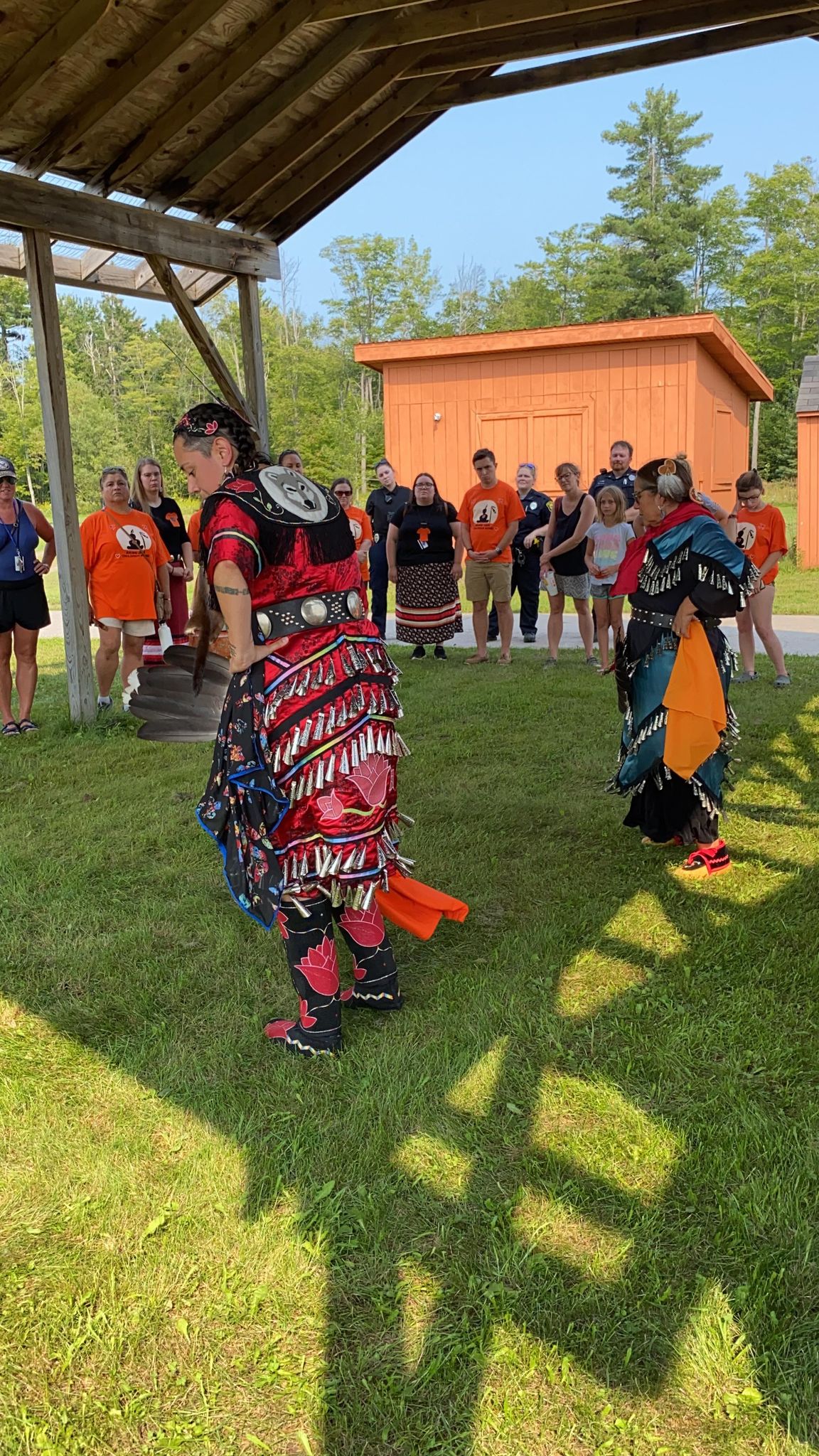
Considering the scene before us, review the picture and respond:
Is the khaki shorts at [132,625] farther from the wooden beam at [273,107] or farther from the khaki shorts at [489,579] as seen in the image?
the khaki shorts at [489,579]

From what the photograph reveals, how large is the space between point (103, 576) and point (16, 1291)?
6.22m

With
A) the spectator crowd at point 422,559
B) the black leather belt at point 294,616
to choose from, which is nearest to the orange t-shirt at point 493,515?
the spectator crowd at point 422,559

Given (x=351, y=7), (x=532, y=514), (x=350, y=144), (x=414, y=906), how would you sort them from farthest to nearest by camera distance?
(x=532, y=514) → (x=350, y=144) → (x=351, y=7) → (x=414, y=906)

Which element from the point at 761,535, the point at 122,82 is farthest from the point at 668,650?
the point at 122,82

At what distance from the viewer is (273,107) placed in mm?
6598

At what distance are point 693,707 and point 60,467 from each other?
16.4 ft

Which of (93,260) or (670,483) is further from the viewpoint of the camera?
(93,260)

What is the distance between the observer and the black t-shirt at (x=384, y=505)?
10930mm

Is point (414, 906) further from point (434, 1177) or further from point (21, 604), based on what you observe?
point (21, 604)

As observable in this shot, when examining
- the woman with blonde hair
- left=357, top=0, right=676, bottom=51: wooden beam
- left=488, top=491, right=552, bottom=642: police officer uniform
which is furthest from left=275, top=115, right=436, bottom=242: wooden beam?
left=488, top=491, right=552, bottom=642: police officer uniform

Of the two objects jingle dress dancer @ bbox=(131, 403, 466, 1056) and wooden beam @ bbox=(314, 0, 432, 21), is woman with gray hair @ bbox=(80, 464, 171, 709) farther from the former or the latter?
jingle dress dancer @ bbox=(131, 403, 466, 1056)

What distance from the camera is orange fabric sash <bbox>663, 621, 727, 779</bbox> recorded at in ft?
14.7

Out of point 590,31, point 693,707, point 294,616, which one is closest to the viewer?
point 294,616

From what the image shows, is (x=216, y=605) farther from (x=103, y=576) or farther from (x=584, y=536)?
(x=584, y=536)
